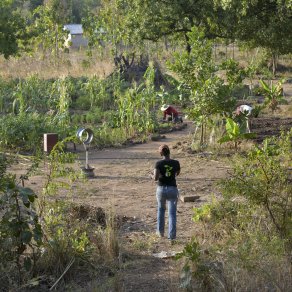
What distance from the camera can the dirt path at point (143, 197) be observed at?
7383 mm

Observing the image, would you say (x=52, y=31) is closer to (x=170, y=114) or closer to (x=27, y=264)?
(x=170, y=114)

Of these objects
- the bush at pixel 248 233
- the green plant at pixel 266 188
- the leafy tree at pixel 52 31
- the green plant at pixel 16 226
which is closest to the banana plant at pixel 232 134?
the bush at pixel 248 233

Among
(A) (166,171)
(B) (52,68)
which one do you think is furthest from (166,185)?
(B) (52,68)

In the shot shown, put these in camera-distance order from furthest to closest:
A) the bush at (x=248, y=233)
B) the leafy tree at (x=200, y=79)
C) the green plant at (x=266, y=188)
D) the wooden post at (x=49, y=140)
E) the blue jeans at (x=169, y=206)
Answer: the leafy tree at (x=200, y=79) < the wooden post at (x=49, y=140) < the blue jeans at (x=169, y=206) < the green plant at (x=266, y=188) < the bush at (x=248, y=233)

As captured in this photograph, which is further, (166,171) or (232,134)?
(232,134)

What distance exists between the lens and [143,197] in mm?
11930

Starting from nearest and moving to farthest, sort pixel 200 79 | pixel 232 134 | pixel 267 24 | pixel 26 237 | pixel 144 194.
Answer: pixel 26 237 → pixel 144 194 → pixel 232 134 → pixel 200 79 → pixel 267 24

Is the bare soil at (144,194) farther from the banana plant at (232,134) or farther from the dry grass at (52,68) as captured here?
the dry grass at (52,68)

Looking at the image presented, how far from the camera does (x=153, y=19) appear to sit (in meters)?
20.4

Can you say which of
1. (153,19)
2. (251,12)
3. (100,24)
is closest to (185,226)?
(251,12)

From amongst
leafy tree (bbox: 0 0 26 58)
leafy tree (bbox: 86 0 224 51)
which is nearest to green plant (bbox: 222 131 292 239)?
leafy tree (bbox: 86 0 224 51)

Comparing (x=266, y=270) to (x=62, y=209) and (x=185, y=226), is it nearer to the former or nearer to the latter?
(x=62, y=209)

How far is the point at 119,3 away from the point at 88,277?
15756mm

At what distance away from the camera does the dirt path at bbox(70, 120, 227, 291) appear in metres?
7.38
